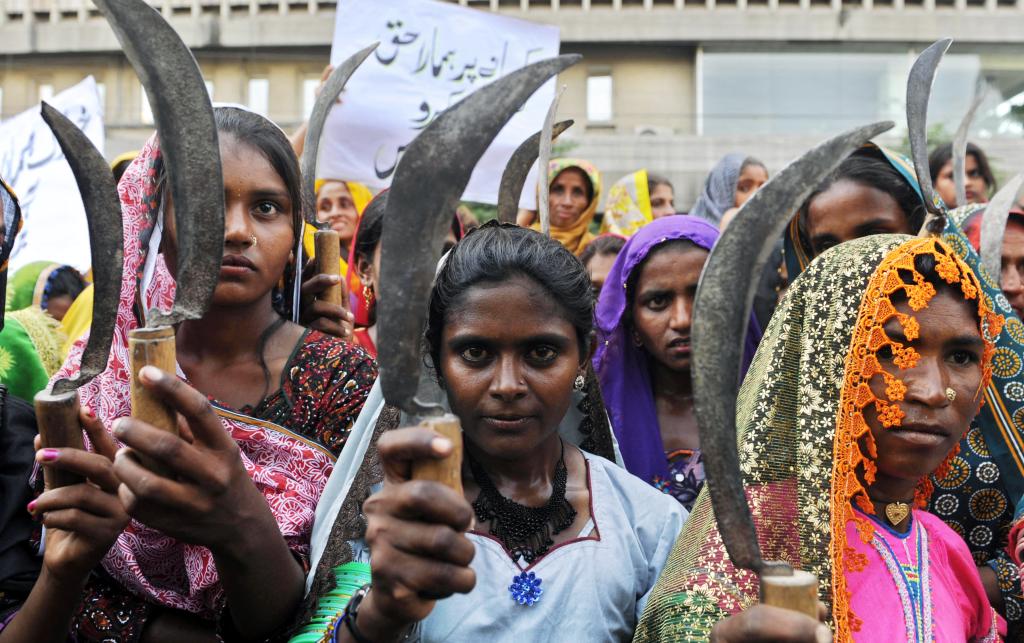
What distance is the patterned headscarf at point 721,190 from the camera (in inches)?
269

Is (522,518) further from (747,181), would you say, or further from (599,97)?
(599,97)

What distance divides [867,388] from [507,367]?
79 centimetres

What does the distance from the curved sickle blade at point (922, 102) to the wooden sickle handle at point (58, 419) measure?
1.95 meters

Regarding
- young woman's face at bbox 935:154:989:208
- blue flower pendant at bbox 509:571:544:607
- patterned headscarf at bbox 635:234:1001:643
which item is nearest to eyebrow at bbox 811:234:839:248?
patterned headscarf at bbox 635:234:1001:643

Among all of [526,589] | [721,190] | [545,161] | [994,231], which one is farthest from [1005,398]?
[721,190]

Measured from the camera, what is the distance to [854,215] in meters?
3.26

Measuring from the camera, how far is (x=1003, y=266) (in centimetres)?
379

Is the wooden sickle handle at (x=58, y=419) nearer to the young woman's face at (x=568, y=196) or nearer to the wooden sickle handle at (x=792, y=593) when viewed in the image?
the wooden sickle handle at (x=792, y=593)

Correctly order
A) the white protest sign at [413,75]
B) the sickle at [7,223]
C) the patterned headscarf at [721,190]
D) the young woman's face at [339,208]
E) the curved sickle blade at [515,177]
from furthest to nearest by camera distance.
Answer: the patterned headscarf at [721,190] < the young woman's face at [339,208] < the white protest sign at [413,75] < the curved sickle blade at [515,177] < the sickle at [7,223]

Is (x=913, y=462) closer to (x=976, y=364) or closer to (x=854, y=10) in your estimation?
(x=976, y=364)

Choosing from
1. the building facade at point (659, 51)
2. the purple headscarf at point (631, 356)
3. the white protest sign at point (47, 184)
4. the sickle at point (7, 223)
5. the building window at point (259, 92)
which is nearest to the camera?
the sickle at point (7, 223)

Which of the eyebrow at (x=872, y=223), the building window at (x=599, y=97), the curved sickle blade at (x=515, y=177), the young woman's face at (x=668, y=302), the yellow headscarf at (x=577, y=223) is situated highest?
the building window at (x=599, y=97)

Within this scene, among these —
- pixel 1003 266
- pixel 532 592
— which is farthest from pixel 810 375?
pixel 1003 266

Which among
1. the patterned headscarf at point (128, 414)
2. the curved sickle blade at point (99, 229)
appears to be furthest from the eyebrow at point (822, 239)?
the curved sickle blade at point (99, 229)
